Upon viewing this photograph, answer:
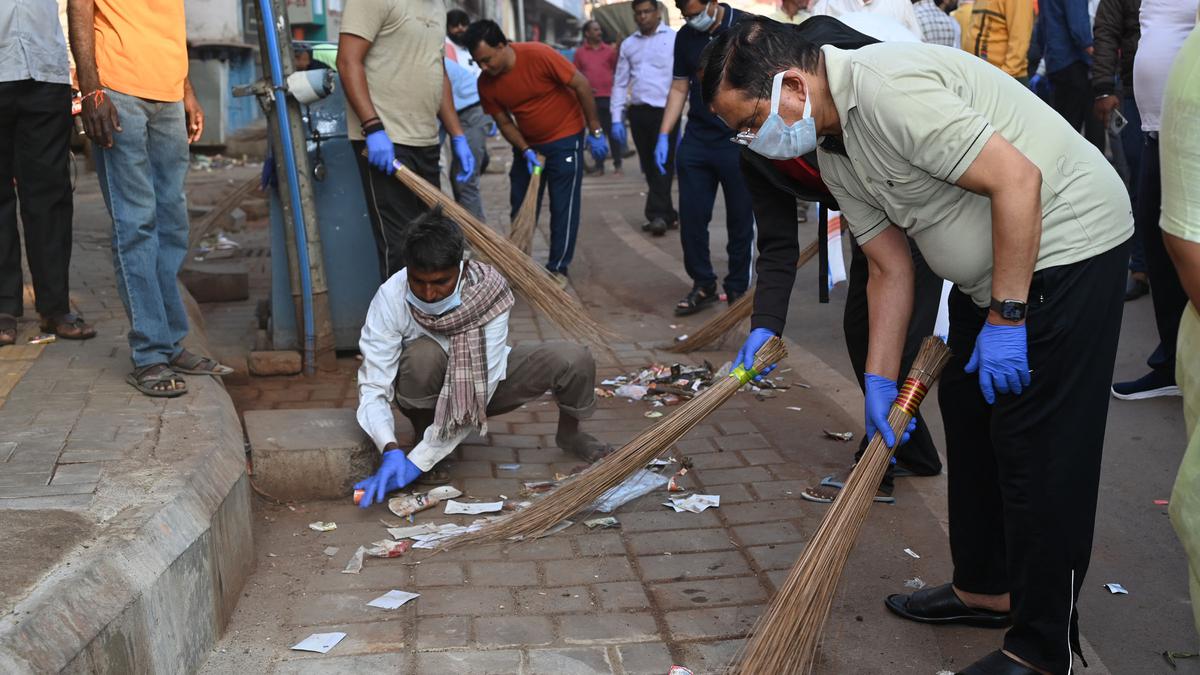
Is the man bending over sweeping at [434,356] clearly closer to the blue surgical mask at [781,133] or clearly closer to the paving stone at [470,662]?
the paving stone at [470,662]

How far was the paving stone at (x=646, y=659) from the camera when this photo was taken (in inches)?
111

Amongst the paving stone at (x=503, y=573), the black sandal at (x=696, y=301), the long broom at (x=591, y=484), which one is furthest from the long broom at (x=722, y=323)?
the paving stone at (x=503, y=573)

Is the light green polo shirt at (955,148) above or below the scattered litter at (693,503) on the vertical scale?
above

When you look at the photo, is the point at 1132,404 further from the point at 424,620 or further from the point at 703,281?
the point at 424,620

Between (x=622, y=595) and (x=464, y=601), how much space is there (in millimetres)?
437

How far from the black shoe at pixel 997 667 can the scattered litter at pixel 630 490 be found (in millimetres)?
1363

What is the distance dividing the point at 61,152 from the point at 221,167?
944 centimetres

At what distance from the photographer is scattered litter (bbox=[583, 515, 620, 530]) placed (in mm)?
3691

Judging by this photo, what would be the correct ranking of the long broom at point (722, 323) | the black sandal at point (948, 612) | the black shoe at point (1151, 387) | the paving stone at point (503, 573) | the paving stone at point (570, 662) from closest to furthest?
the paving stone at point (570, 662), the black sandal at point (948, 612), the paving stone at point (503, 573), the black shoe at point (1151, 387), the long broom at point (722, 323)

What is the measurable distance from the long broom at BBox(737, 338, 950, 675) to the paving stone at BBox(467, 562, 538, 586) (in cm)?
79

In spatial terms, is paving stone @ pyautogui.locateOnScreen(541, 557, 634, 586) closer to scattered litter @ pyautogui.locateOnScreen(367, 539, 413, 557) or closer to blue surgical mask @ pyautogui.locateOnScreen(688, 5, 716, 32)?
scattered litter @ pyautogui.locateOnScreen(367, 539, 413, 557)

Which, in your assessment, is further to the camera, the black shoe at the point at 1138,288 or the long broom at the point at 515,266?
the black shoe at the point at 1138,288

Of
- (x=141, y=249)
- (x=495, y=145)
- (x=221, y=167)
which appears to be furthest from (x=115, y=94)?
(x=495, y=145)

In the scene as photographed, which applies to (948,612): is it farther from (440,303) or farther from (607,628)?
(440,303)
